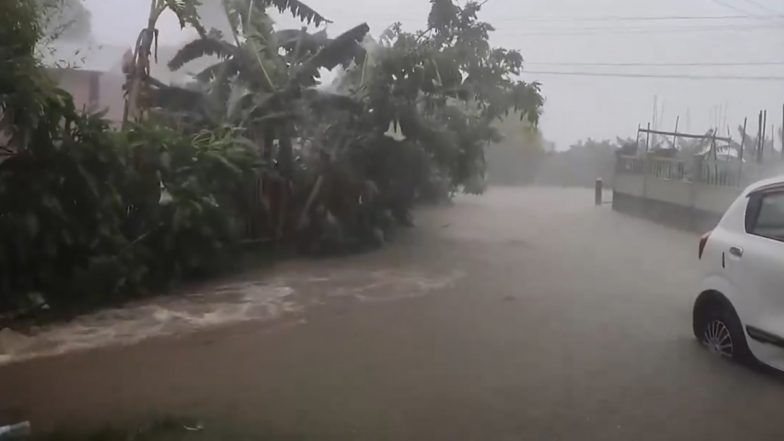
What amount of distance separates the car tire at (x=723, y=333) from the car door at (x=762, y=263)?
16 cm

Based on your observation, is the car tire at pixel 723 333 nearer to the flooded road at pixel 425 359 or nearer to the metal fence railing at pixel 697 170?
the flooded road at pixel 425 359

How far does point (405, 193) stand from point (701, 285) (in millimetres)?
7077

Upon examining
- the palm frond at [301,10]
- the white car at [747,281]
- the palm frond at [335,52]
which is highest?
the palm frond at [301,10]

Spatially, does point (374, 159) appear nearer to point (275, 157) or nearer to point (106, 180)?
point (275, 157)

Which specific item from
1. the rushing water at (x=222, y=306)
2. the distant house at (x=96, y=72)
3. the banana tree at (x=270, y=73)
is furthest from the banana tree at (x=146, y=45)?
the rushing water at (x=222, y=306)

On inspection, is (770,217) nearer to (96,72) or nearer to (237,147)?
(237,147)

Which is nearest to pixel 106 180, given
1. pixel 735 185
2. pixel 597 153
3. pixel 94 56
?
pixel 94 56

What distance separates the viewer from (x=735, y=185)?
9258 millimetres

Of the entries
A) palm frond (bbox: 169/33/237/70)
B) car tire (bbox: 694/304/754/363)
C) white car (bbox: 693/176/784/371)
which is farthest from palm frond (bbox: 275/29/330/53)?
car tire (bbox: 694/304/754/363)

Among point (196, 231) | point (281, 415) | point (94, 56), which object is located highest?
point (94, 56)

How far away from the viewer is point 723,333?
546 cm

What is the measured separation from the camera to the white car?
490 centimetres

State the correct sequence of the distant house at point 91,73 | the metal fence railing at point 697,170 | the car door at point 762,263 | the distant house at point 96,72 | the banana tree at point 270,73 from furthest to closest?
the banana tree at point 270,73 → the metal fence railing at point 697,170 → the distant house at point 96,72 → the distant house at point 91,73 → the car door at point 762,263

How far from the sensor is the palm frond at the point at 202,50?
11.6m
